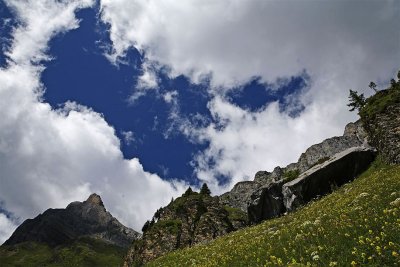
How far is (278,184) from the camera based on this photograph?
2272 inches

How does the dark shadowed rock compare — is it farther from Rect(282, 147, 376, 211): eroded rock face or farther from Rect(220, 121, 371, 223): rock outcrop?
Rect(282, 147, 376, 211): eroded rock face

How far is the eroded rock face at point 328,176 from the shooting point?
48.8 m

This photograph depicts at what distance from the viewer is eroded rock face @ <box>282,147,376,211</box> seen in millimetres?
48750

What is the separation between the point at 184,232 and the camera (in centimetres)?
6588

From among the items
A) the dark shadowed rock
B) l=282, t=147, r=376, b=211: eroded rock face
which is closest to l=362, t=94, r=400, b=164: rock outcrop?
l=282, t=147, r=376, b=211: eroded rock face

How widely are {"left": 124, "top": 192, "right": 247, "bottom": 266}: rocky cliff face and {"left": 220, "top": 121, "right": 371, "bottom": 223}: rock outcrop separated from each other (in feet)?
21.5

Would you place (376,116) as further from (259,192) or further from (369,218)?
(369,218)

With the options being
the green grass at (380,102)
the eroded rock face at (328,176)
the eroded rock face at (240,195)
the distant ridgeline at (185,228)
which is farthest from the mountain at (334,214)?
the eroded rock face at (240,195)

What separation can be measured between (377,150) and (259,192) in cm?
1821

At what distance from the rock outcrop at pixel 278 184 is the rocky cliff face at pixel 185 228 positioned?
657cm

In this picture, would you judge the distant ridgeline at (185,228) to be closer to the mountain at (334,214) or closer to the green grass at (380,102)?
the mountain at (334,214)

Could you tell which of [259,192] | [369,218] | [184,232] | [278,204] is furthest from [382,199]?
[184,232]

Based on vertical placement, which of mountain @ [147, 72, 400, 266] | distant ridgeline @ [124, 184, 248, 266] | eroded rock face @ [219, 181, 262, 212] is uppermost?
eroded rock face @ [219, 181, 262, 212]

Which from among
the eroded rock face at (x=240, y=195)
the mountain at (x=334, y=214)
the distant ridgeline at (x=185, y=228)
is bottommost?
the mountain at (x=334, y=214)
